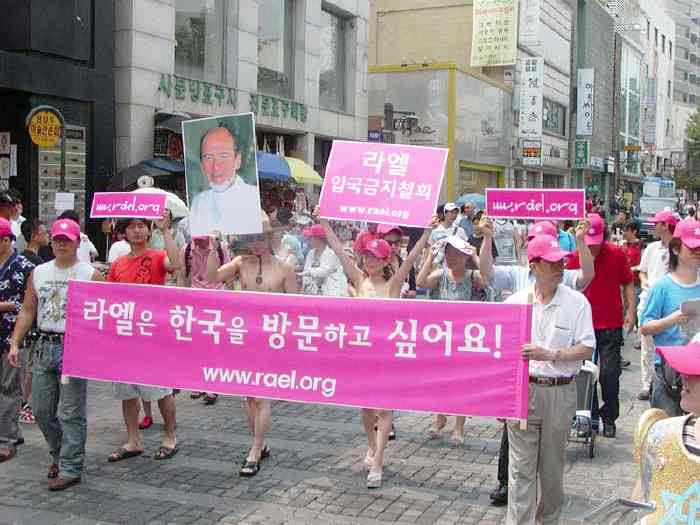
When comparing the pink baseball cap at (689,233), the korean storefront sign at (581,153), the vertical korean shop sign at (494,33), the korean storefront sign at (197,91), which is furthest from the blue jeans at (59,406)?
the korean storefront sign at (581,153)

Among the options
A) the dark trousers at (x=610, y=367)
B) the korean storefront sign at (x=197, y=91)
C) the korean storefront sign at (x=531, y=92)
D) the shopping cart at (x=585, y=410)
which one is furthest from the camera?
the korean storefront sign at (x=531, y=92)

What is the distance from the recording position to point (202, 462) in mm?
6844

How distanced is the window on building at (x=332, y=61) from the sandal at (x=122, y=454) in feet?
61.5

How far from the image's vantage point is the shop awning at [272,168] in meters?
16.8

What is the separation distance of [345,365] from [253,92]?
51.8ft

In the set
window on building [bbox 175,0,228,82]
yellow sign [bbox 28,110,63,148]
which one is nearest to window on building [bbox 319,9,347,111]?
window on building [bbox 175,0,228,82]

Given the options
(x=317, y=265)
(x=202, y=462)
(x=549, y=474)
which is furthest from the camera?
(x=317, y=265)

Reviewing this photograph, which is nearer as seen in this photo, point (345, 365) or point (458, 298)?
point (345, 365)

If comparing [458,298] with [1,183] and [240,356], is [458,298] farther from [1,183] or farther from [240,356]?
[1,183]

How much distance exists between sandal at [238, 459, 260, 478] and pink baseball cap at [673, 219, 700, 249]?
355cm

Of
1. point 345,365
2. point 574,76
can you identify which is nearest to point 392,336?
point 345,365

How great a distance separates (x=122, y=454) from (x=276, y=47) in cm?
1700

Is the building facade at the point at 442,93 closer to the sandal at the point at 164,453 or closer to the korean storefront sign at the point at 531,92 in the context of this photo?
the korean storefront sign at the point at 531,92

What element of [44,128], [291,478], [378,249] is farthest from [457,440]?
[44,128]
